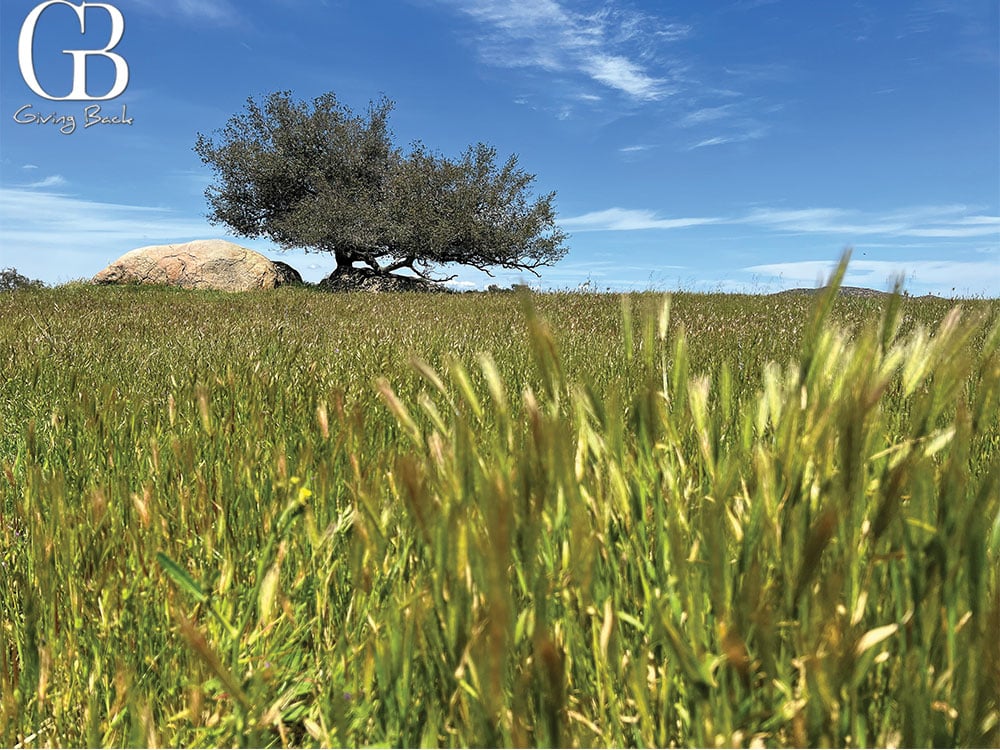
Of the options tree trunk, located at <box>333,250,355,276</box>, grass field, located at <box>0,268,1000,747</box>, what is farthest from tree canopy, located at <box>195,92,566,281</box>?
grass field, located at <box>0,268,1000,747</box>

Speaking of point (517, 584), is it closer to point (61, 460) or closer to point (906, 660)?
point (906, 660)

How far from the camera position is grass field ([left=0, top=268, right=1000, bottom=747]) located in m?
0.91

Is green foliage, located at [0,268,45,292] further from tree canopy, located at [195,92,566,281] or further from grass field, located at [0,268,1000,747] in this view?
grass field, located at [0,268,1000,747]

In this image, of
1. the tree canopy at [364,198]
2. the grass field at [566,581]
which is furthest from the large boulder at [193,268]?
the grass field at [566,581]

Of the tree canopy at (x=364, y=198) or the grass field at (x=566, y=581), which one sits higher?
the tree canopy at (x=364, y=198)

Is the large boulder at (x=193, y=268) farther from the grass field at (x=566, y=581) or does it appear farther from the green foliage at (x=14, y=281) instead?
the grass field at (x=566, y=581)

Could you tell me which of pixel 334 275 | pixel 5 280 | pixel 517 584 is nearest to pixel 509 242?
pixel 334 275

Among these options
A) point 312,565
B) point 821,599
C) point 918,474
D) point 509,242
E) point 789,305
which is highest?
point 509,242

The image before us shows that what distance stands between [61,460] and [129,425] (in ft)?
1.37

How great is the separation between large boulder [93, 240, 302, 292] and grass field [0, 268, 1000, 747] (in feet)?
71.6

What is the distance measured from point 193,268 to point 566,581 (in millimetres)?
24084

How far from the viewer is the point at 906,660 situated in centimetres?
99

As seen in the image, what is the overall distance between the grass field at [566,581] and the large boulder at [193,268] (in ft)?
71.6

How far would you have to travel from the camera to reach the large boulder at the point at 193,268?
890 inches
